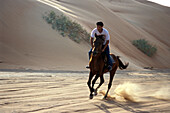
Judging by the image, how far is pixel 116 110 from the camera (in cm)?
746

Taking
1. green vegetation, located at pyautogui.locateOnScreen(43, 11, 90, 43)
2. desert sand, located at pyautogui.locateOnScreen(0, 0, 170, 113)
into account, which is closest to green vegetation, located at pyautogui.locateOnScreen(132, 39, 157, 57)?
desert sand, located at pyautogui.locateOnScreen(0, 0, 170, 113)

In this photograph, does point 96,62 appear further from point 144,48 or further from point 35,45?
point 144,48

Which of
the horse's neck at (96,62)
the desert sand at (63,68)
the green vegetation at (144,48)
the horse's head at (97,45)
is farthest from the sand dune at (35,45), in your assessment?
the horse's head at (97,45)

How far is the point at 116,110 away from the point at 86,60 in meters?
19.1

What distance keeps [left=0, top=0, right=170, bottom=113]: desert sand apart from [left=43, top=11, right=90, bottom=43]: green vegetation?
2.76 feet

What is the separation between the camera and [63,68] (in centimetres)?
2281

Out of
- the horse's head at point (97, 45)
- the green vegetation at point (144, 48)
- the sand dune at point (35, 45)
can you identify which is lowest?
the green vegetation at point (144, 48)

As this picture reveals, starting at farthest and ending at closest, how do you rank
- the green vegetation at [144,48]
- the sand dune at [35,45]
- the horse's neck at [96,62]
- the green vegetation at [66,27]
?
the green vegetation at [144,48] < the green vegetation at [66,27] < the sand dune at [35,45] < the horse's neck at [96,62]

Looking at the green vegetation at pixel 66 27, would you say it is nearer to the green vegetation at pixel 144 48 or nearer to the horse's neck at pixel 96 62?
the green vegetation at pixel 144 48

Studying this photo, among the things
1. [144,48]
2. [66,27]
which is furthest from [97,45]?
[144,48]

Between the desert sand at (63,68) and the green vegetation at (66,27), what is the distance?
0.84m

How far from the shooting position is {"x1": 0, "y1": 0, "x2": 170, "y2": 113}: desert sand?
7933 millimetres

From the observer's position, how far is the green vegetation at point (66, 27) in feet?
101

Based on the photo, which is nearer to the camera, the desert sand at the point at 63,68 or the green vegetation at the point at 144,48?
the desert sand at the point at 63,68
